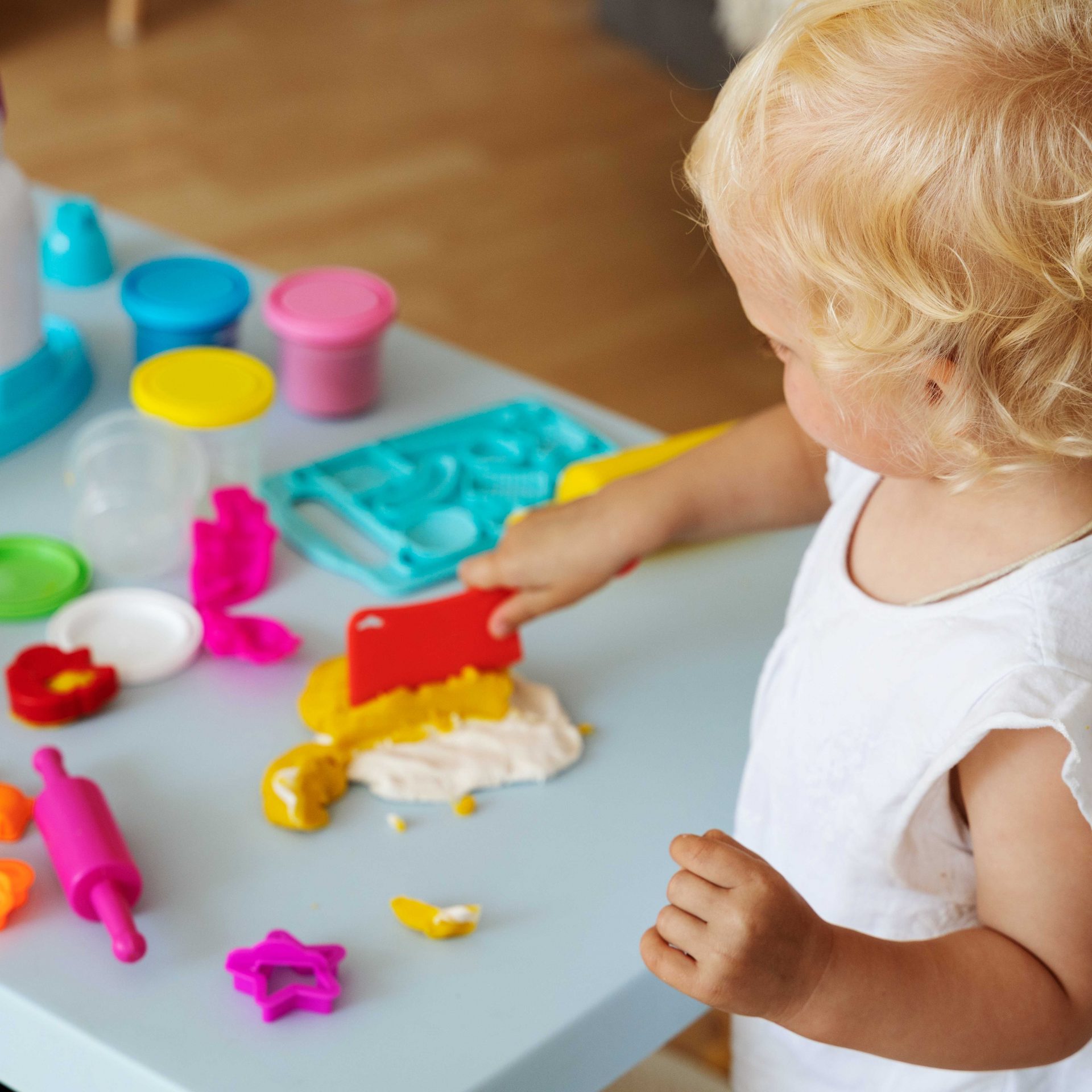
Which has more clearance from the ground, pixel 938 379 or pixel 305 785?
pixel 938 379

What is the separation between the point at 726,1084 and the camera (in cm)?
73

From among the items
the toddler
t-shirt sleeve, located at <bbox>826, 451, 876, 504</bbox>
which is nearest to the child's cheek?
the toddler

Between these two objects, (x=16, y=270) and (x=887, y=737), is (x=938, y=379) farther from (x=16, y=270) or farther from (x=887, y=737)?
(x=16, y=270)

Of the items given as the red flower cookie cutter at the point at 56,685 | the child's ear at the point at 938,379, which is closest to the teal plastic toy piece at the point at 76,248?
the red flower cookie cutter at the point at 56,685

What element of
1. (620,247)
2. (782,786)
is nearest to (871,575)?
(782,786)

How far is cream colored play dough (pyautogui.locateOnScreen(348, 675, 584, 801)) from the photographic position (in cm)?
65

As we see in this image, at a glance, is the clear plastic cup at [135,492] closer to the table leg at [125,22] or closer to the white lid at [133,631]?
the white lid at [133,631]

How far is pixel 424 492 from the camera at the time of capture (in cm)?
86

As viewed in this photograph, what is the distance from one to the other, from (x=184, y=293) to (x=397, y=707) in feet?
1.21

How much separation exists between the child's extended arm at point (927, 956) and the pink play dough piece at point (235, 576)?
0.97 ft

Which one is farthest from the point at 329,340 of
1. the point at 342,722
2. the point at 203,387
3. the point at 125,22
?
the point at 125,22

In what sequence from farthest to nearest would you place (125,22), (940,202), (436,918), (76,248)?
(125,22), (76,248), (436,918), (940,202)

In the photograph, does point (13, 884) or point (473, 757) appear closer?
point (13, 884)

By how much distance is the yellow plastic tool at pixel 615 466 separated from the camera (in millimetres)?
825
